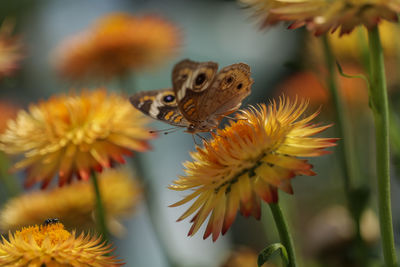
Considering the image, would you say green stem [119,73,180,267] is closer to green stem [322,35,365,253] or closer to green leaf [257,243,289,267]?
green stem [322,35,365,253]

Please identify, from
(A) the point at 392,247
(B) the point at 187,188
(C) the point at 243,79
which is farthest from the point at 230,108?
(A) the point at 392,247

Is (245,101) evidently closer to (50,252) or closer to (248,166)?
(248,166)

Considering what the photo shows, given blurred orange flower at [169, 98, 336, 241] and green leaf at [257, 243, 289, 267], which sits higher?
blurred orange flower at [169, 98, 336, 241]

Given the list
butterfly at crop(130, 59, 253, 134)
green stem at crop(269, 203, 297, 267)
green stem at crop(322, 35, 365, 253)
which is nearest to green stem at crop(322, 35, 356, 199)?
green stem at crop(322, 35, 365, 253)

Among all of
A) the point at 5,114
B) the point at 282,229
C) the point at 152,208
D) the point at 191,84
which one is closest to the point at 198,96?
the point at 191,84

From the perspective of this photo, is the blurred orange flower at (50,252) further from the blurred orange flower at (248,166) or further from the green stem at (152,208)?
the green stem at (152,208)

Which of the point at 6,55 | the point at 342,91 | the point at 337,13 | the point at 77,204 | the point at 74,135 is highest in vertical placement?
the point at 6,55
